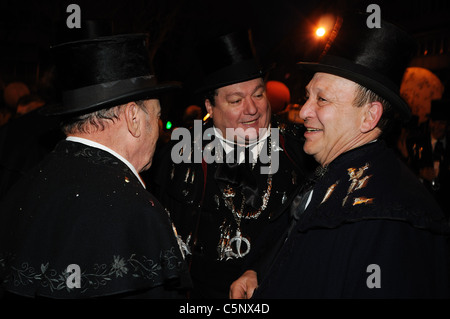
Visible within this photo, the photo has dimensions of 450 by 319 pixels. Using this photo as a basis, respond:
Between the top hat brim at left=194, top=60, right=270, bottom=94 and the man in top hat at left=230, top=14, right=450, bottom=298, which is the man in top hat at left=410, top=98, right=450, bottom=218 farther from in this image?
the man in top hat at left=230, top=14, right=450, bottom=298

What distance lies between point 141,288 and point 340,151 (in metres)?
1.33

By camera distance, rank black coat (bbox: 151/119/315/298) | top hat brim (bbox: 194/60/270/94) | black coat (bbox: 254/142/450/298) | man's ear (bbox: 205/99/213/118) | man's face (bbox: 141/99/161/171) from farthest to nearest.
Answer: man's ear (bbox: 205/99/213/118) < top hat brim (bbox: 194/60/270/94) < black coat (bbox: 151/119/315/298) < man's face (bbox: 141/99/161/171) < black coat (bbox: 254/142/450/298)

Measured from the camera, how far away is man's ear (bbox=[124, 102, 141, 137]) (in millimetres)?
2271

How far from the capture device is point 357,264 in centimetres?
197

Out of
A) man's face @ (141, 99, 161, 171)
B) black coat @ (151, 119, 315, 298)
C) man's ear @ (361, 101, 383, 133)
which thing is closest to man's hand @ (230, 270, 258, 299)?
black coat @ (151, 119, 315, 298)

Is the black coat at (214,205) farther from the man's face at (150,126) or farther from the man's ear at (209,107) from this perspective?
the man's face at (150,126)

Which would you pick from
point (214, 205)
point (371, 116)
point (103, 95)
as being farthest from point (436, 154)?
point (103, 95)

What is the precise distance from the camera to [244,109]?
3.81 meters

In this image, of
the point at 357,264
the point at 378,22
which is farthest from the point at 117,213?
the point at 378,22

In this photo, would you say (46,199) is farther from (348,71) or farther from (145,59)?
(348,71)

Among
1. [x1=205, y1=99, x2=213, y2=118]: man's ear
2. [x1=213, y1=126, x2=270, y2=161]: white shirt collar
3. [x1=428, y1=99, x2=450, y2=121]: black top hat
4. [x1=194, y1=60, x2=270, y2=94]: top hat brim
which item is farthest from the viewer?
[x1=428, y1=99, x2=450, y2=121]: black top hat

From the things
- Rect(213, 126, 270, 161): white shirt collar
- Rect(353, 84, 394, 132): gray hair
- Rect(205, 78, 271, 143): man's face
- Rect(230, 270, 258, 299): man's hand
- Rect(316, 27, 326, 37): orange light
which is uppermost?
Rect(316, 27, 326, 37): orange light

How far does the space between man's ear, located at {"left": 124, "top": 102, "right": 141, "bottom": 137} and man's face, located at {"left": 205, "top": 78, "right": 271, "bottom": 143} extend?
1597mm

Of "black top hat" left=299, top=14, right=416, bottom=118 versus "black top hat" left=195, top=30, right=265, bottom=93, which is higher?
"black top hat" left=195, top=30, right=265, bottom=93
